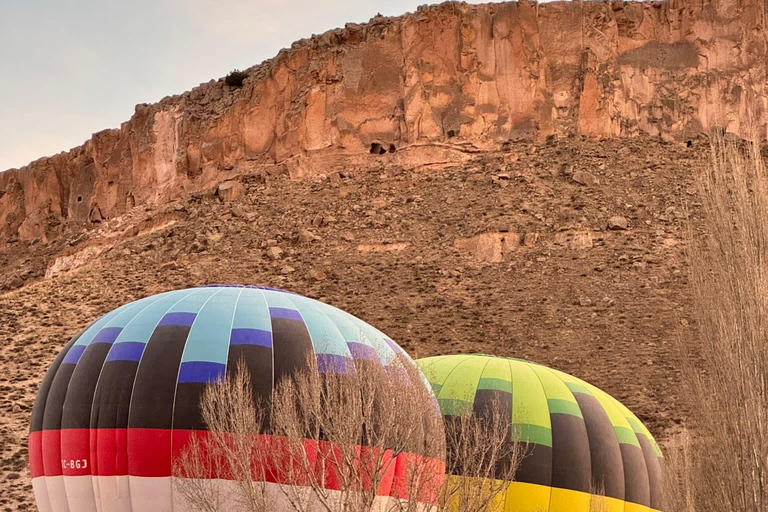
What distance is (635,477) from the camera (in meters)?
26.7

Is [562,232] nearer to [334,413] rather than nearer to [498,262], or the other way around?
[498,262]

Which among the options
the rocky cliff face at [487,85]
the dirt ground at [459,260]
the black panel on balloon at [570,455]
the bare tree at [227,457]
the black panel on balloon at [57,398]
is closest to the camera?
the bare tree at [227,457]

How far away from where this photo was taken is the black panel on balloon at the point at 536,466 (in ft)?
83.7

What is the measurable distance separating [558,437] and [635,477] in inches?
74.7

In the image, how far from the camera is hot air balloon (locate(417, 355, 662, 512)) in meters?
25.6

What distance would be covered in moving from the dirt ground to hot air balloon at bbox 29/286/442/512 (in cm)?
1482

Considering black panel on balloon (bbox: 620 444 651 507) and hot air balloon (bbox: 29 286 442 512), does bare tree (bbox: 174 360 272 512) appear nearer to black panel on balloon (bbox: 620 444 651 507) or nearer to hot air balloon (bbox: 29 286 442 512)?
hot air balloon (bbox: 29 286 442 512)

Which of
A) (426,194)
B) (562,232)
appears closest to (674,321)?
(562,232)

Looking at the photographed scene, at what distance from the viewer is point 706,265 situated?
2730 cm

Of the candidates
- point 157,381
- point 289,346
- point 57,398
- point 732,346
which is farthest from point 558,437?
point 57,398

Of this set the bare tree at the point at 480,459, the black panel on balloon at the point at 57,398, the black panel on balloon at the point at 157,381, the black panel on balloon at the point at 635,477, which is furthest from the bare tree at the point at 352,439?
the black panel on balloon at the point at 635,477

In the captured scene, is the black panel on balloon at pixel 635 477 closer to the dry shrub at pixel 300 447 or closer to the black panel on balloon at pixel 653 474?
the black panel on balloon at pixel 653 474

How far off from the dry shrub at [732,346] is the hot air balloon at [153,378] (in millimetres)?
5965

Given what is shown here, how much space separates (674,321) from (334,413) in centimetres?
2486
